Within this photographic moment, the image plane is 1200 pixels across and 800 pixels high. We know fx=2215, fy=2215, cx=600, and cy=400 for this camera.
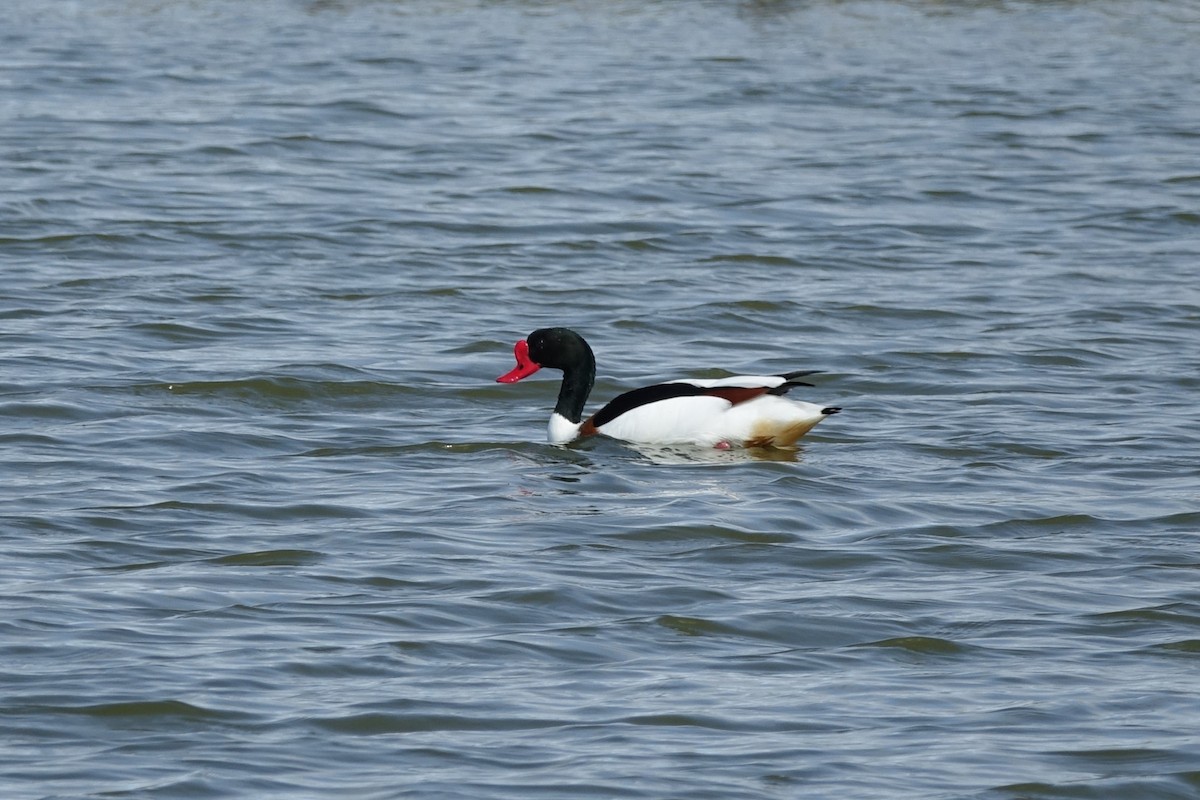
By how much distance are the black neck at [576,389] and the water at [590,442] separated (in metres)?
0.27

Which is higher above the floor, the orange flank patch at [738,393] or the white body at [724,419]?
the orange flank patch at [738,393]

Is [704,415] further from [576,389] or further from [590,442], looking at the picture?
[576,389]

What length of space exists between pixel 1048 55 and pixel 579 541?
2020cm

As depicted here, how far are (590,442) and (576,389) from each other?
0.33 meters

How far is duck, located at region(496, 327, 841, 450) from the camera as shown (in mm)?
10867

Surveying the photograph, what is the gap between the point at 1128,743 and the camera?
664 centimetres

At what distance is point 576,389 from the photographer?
11453 mm

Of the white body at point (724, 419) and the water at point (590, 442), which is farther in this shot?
the white body at point (724, 419)

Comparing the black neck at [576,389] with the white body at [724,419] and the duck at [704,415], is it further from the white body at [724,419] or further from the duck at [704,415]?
the white body at [724,419]

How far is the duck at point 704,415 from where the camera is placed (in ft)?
35.7

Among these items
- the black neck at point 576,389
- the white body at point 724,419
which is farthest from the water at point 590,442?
the black neck at point 576,389

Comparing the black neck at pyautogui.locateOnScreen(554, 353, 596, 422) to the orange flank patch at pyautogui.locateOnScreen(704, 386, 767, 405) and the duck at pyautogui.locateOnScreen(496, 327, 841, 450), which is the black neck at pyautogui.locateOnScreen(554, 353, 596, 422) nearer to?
the duck at pyautogui.locateOnScreen(496, 327, 841, 450)

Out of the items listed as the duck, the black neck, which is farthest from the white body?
the black neck

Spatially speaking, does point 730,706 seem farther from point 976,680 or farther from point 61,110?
point 61,110
